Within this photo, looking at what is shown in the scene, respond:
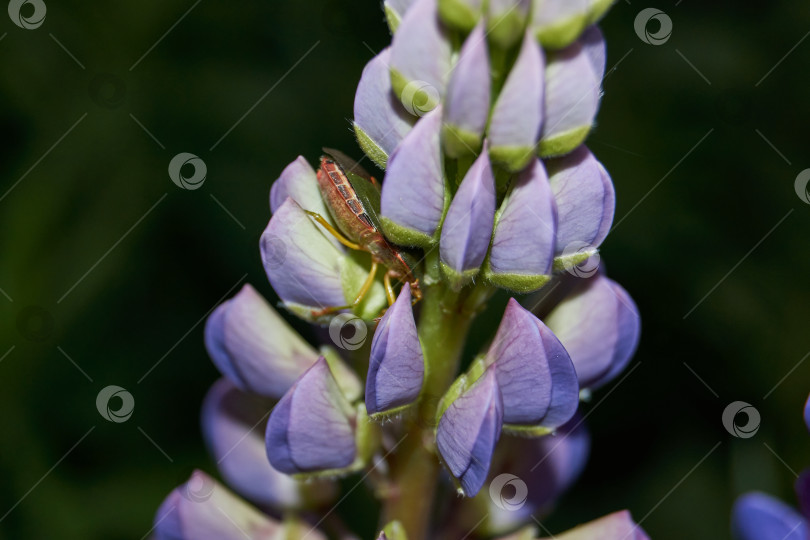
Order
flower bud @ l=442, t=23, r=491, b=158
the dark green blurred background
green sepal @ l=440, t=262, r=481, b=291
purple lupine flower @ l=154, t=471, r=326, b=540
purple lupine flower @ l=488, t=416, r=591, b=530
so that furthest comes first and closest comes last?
1. the dark green blurred background
2. purple lupine flower @ l=488, t=416, r=591, b=530
3. purple lupine flower @ l=154, t=471, r=326, b=540
4. green sepal @ l=440, t=262, r=481, b=291
5. flower bud @ l=442, t=23, r=491, b=158

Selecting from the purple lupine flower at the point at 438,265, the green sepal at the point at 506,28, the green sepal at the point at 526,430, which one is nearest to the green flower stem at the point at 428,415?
the purple lupine flower at the point at 438,265

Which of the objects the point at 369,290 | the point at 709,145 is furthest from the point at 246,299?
the point at 709,145

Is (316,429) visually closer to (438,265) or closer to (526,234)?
(438,265)

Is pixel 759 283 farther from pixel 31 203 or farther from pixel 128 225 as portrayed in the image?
pixel 31 203

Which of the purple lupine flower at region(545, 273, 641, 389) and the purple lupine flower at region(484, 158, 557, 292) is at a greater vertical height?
the purple lupine flower at region(484, 158, 557, 292)

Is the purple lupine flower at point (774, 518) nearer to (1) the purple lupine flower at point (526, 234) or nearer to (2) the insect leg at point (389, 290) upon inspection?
(1) the purple lupine flower at point (526, 234)

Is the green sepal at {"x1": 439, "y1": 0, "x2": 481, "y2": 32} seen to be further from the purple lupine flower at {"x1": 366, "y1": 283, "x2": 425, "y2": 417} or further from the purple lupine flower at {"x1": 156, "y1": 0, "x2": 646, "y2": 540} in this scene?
the purple lupine flower at {"x1": 366, "y1": 283, "x2": 425, "y2": 417}

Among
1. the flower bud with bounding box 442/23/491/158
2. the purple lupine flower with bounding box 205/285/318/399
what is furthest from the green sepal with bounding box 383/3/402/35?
the purple lupine flower with bounding box 205/285/318/399
